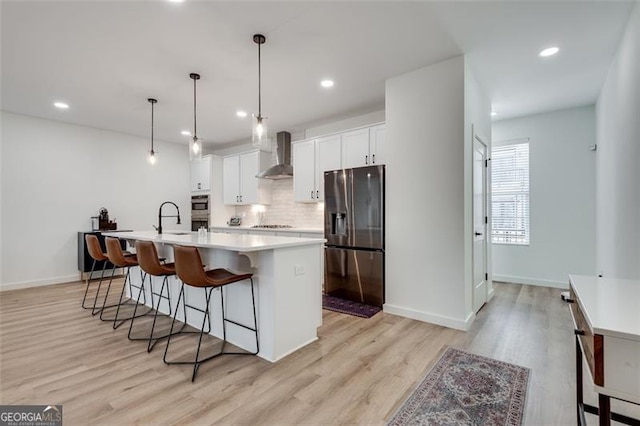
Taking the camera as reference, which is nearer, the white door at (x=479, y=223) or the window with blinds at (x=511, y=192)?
the white door at (x=479, y=223)

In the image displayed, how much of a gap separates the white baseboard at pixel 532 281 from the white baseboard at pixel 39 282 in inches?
298

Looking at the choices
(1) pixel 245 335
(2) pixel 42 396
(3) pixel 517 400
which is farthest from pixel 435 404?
(2) pixel 42 396

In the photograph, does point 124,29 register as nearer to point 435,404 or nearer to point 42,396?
point 42,396

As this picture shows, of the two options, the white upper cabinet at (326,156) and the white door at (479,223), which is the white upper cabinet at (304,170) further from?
the white door at (479,223)

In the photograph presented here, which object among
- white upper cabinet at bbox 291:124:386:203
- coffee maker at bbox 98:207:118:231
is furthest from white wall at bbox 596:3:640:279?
coffee maker at bbox 98:207:118:231

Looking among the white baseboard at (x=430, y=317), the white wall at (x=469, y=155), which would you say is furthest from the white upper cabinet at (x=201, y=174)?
the white wall at (x=469, y=155)

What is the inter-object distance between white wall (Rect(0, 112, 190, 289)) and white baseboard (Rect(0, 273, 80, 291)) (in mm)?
11

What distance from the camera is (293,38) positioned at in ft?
9.08

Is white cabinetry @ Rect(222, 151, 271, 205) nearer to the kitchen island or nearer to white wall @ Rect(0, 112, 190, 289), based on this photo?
white wall @ Rect(0, 112, 190, 289)

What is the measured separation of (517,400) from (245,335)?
209 centimetres

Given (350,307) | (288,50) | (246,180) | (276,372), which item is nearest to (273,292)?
(276,372)

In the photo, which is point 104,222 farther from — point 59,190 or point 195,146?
point 195,146

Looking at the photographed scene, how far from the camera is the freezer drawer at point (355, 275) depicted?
3725mm

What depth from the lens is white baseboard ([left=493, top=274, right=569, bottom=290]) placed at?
4641mm
